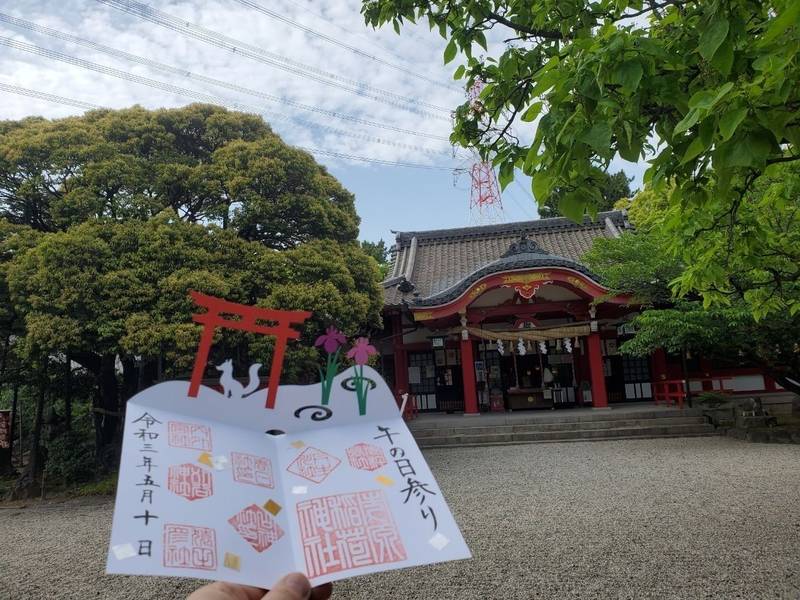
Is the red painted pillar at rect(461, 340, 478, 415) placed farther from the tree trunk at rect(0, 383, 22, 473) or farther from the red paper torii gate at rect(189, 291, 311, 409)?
the red paper torii gate at rect(189, 291, 311, 409)

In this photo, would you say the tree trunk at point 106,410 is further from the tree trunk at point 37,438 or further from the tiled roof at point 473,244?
the tiled roof at point 473,244

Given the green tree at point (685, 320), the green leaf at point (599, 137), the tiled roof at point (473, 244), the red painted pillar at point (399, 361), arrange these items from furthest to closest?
the tiled roof at point (473, 244) < the red painted pillar at point (399, 361) < the green tree at point (685, 320) < the green leaf at point (599, 137)

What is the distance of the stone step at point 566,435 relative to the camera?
10.5 meters

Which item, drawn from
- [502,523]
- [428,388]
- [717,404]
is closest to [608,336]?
[717,404]

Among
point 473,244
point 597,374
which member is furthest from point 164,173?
point 473,244

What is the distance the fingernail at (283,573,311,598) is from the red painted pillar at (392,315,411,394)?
42.1 feet

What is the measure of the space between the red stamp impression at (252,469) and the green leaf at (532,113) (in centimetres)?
161

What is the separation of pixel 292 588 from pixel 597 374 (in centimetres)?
1217

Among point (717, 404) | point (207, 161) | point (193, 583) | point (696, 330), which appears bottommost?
point (193, 583)

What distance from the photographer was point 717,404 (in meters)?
11.4

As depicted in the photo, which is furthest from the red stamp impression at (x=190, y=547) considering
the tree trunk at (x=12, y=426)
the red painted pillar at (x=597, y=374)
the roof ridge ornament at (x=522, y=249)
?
the red painted pillar at (x=597, y=374)

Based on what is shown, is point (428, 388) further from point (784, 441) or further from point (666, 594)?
point (666, 594)

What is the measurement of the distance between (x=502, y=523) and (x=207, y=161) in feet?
24.4

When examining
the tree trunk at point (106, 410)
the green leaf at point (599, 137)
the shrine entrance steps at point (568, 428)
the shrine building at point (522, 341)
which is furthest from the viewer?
the shrine building at point (522, 341)
